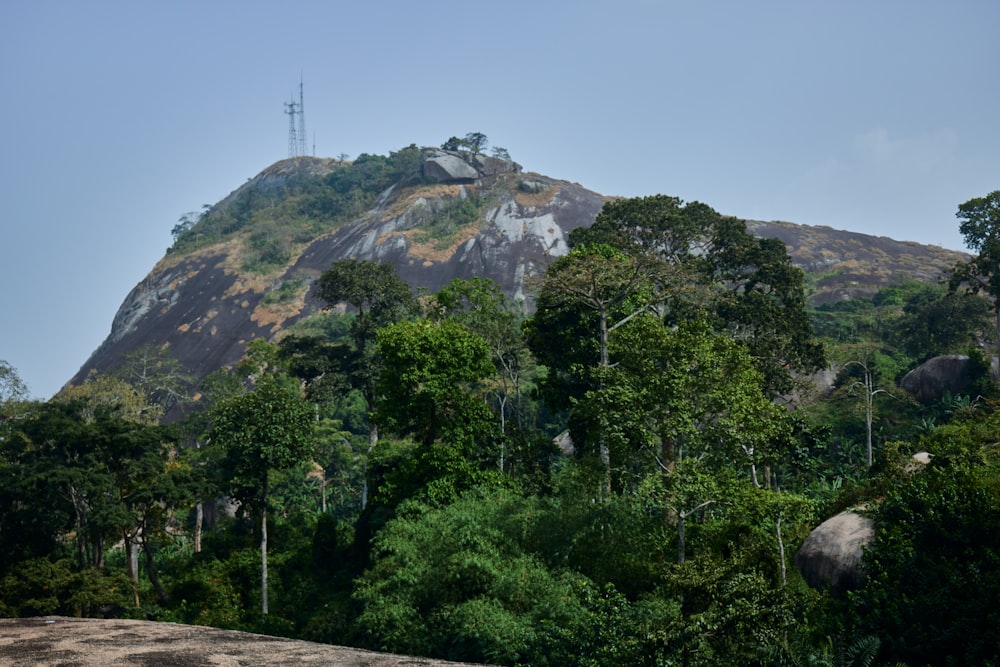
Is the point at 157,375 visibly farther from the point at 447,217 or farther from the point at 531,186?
the point at 531,186

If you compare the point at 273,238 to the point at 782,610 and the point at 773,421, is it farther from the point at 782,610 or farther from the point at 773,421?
the point at 782,610

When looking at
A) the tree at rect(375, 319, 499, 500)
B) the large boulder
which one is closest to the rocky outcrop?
the tree at rect(375, 319, 499, 500)

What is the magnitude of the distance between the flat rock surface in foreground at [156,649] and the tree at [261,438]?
2004 cm

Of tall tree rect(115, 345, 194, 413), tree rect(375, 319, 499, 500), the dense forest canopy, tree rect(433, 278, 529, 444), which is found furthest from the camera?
tall tree rect(115, 345, 194, 413)

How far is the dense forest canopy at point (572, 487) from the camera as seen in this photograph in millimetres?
14250

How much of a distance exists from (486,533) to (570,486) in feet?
9.51

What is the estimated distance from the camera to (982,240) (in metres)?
42.9

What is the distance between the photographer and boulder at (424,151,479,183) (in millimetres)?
110688

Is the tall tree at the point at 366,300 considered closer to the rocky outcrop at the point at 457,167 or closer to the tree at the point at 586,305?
the tree at the point at 586,305

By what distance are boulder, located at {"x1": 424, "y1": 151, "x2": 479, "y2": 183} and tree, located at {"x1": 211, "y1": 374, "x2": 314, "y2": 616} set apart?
81.3 m

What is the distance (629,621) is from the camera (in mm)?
15117

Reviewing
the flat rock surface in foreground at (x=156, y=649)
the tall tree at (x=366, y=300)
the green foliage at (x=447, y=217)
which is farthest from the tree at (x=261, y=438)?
the green foliage at (x=447, y=217)

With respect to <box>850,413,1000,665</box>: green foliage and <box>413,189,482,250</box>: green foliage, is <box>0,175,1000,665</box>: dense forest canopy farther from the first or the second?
<box>413,189,482,250</box>: green foliage

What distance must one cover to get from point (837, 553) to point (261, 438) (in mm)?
20960
